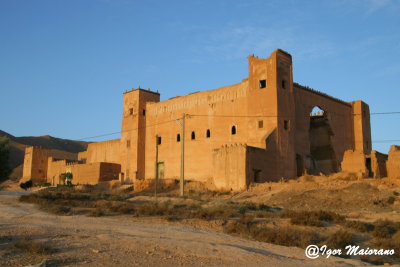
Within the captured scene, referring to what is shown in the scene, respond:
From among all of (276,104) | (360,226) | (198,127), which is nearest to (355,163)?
(276,104)

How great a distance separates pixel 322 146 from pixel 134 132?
17932mm

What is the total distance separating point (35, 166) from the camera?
46.8 m

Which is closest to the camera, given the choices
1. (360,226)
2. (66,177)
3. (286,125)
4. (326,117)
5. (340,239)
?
(340,239)

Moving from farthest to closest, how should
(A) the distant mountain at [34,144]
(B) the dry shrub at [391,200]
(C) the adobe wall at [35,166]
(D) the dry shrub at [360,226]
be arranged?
(A) the distant mountain at [34,144] < (C) the adobe wall at [35,166] < (B) the dry shrub at [391,200] < (D) the dry shrub at [360,226]

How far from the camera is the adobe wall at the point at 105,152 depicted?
43.8m

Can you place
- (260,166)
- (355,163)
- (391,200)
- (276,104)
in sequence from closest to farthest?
(391,200) → (355,163) → (260,166) → (276,104)

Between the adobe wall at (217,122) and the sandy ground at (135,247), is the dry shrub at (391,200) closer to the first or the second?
the sandy ground at (135,247)

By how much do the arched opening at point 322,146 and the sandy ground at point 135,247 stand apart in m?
23.4

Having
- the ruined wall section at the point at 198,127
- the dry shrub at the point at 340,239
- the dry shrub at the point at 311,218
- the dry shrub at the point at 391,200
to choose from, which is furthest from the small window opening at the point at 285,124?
the dry shrub at the point at 340,239

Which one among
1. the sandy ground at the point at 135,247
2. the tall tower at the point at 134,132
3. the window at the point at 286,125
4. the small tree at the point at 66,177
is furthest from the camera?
the small tree at the point at 66,177

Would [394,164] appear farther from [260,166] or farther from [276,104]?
[276,104]

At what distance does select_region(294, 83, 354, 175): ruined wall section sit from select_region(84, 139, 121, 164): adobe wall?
2009cm

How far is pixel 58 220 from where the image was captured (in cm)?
1259

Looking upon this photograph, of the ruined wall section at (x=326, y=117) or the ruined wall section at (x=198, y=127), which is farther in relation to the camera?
the ruined wall section at (x=198, y=127)
